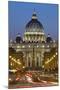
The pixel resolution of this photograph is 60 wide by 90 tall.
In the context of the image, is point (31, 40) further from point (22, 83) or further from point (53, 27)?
point (22, 83)

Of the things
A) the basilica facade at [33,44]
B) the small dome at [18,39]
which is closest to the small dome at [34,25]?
the basilica facade at [33,44]

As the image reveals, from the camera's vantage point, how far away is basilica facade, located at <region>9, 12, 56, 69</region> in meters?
2.26

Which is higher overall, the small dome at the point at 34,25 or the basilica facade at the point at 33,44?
the small dome at the point at 34,25

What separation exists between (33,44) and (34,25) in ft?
0.67

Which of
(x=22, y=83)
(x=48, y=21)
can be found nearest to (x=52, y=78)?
(x=22, y=83)

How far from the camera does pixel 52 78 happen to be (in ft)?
7.60

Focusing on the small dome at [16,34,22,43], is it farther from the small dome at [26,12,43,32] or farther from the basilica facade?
the small dome at [26,12,43,32]

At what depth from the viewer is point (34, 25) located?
2293 millimetres

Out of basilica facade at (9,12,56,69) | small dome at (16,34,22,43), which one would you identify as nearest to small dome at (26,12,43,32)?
basilica facade at (9,12,56,69)

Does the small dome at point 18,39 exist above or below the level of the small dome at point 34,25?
below

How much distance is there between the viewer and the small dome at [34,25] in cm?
228

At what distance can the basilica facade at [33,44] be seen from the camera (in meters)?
2.26

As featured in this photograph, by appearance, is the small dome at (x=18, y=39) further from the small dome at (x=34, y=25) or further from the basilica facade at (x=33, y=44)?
the small dome at (x=34, y=25)

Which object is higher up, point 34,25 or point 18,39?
point 34,25
